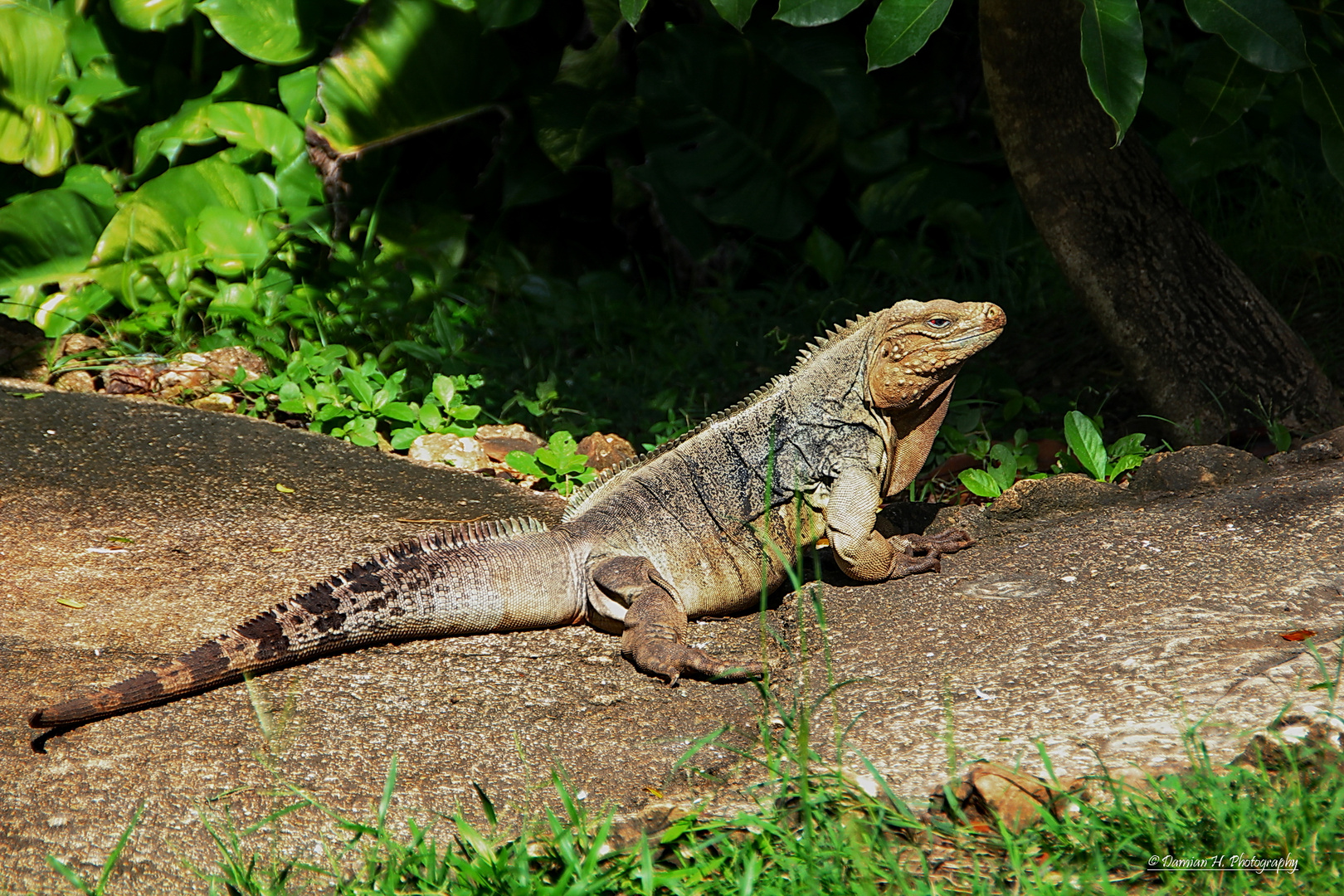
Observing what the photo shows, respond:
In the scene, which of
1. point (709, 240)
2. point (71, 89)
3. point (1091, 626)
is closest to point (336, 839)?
point (1091, 626)

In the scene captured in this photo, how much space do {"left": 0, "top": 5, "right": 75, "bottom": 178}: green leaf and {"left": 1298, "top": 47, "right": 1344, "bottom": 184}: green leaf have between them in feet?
20.2

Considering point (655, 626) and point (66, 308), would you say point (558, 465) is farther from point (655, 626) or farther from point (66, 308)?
point (66, 308)

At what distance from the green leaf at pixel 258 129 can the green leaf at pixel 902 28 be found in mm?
4384

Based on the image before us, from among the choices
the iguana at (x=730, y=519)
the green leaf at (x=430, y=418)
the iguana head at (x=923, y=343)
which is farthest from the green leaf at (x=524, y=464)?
the iguana head at (x=923, y=343)

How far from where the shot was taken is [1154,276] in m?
4.32

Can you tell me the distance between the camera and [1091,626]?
2818mm

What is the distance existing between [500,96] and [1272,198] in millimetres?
4249

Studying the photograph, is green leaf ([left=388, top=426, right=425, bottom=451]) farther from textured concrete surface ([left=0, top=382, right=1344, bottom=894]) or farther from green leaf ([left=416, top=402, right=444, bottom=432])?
textured concrete surface ([left=0, top=382, right=1344, bottom=894])

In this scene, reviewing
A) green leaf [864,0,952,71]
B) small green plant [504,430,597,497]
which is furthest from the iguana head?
small green plant [504,430,597,497]

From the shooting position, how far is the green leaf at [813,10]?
301 cm

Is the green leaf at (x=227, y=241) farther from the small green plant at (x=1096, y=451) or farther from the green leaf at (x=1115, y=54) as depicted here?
the green leaf at (x=1115, y=54)

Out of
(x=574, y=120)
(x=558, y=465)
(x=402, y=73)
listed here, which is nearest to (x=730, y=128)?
(x=574, y=120)

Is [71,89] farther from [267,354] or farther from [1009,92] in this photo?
[1009,92]

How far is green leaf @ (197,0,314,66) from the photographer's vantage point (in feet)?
20.2
